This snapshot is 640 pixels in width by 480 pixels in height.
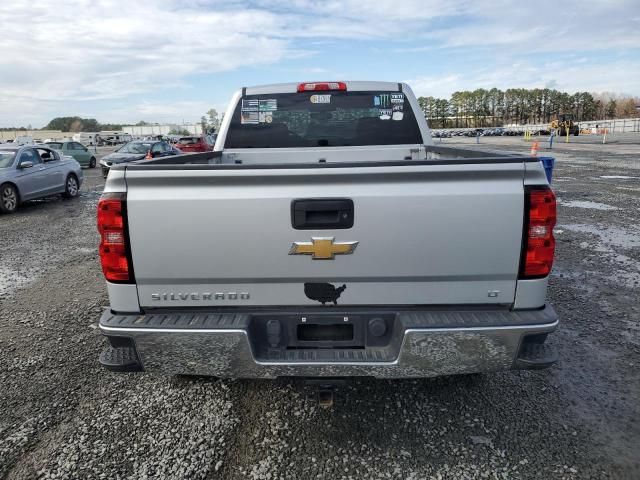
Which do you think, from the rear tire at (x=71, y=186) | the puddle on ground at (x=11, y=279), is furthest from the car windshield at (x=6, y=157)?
the puddle on ground at (x=11, y=279)

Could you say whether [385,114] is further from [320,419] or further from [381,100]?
[320,419]

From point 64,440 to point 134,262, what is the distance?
142 cm

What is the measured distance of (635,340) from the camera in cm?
437

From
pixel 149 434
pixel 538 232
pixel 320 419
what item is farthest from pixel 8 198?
→ pixel 538 232

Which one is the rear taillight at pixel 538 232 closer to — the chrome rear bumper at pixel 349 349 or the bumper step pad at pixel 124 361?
the chrome rear bumper at pixel 349 349

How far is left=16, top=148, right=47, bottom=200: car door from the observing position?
40.2 ft

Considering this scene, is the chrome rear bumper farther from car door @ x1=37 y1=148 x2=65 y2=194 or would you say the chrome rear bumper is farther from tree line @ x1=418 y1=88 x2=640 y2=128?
tree line @ x1=418 y1=88 x2=640 y2=128

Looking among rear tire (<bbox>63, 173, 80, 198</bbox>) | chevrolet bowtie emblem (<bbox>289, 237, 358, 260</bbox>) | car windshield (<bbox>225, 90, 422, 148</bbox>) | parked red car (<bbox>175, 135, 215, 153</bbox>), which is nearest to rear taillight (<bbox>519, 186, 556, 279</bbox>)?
chevrolet bowtie emblem (<bbox>289, 237, 358, 260</bbox>)

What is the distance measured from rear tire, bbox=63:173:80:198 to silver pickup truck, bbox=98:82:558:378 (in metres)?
13.3

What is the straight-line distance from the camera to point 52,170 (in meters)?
13.5

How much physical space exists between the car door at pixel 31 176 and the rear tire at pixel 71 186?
1013 mm

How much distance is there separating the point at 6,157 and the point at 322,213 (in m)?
12.9

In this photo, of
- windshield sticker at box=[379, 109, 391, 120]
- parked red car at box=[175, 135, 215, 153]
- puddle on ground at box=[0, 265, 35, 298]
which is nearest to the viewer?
windshield sticker at box=[379, 109, 391, 120]

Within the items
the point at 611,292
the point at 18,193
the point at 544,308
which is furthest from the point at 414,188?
the point at 18,193
